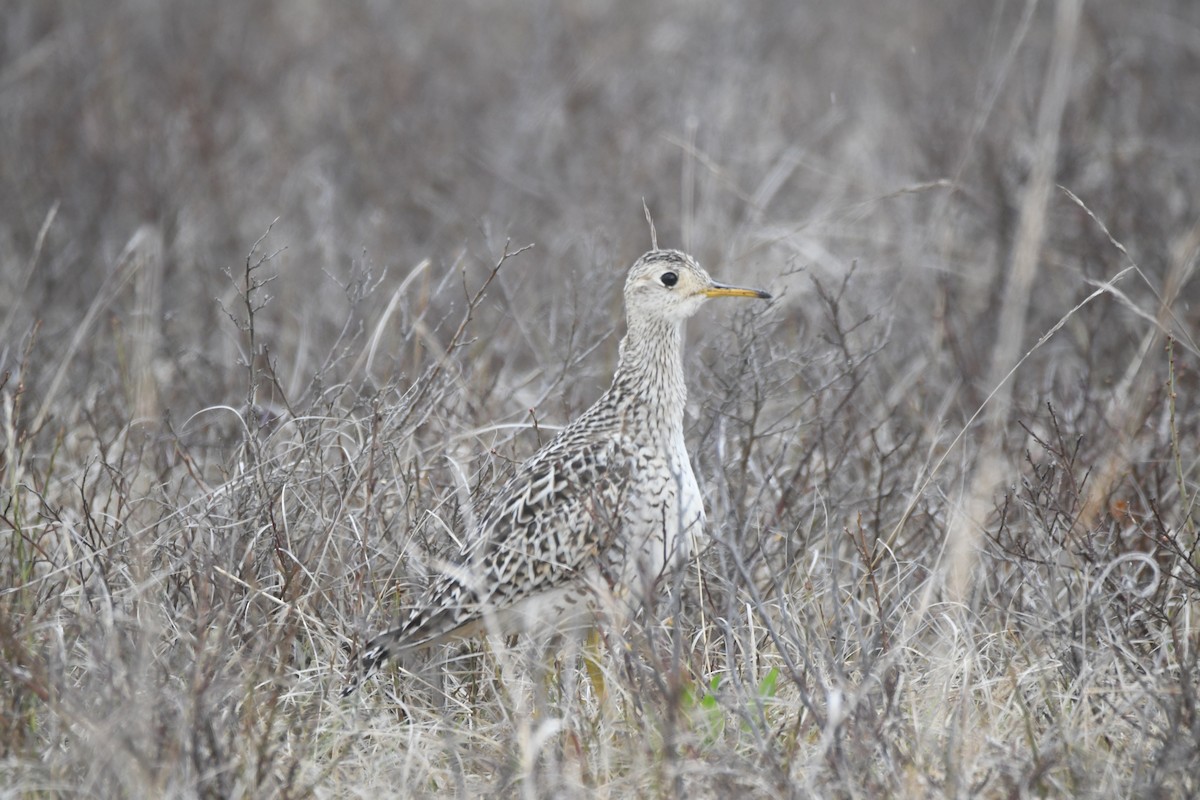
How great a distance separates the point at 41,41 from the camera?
9.46 metres

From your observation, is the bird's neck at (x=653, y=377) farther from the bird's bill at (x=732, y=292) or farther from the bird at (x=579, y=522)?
the bird's bill at (x=732, y=292)

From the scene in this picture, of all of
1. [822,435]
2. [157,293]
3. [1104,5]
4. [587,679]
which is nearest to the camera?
[587,679]

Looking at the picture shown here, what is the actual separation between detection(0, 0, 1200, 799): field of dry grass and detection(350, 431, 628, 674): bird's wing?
8.0 inches

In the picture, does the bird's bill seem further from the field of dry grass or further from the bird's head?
the field of dry grass

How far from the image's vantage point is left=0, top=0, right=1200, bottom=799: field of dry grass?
354cm

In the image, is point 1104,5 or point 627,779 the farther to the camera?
point 1104,5

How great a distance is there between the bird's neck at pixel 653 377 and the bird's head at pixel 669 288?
39mm

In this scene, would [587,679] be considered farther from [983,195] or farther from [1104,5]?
[1104,5]

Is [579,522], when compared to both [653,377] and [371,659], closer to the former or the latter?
[653,377]

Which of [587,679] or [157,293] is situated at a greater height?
[157,293]

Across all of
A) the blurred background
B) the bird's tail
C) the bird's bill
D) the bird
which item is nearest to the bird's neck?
the bird

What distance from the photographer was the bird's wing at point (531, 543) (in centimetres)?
409

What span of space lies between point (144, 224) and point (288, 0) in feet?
16.8

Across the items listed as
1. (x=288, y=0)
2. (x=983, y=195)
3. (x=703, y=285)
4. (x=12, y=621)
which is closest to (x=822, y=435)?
(x=703, y=285)
